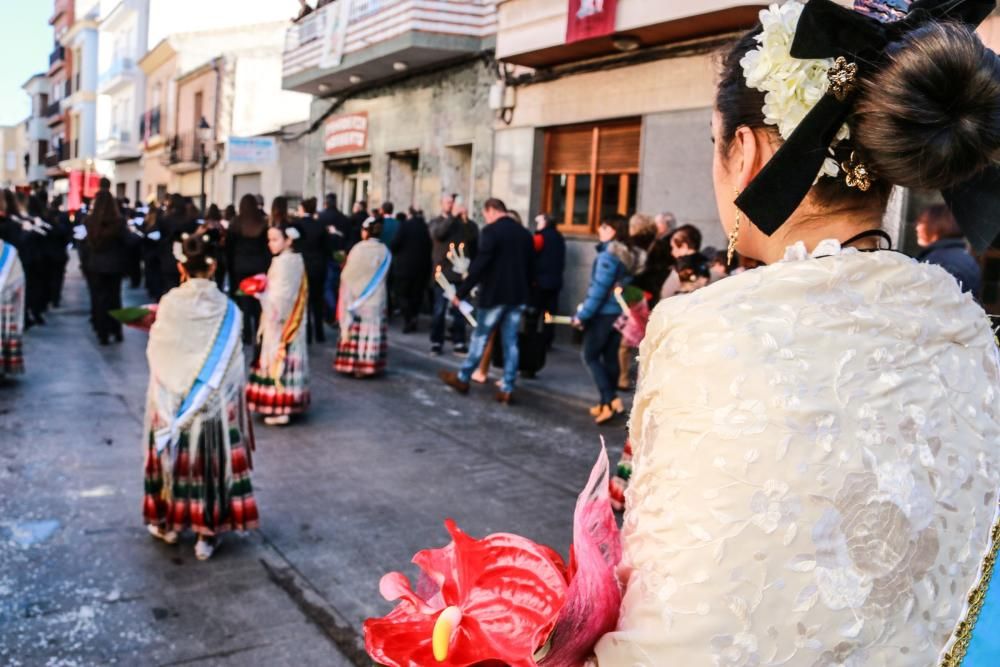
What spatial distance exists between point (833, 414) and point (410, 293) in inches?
490

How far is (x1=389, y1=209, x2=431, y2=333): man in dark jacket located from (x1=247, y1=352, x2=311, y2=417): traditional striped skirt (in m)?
5.73

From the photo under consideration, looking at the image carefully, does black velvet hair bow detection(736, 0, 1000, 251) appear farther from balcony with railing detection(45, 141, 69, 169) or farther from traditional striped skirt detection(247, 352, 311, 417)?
balcony with railing detection(45, 141, 69, 169)

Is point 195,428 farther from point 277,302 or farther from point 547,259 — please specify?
point 547,259

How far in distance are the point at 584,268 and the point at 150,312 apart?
8.62 metres

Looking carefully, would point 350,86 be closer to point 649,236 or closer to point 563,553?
point 649,236

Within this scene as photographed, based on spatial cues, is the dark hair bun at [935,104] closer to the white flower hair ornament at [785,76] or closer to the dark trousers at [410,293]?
the white flower hair ornament at [785,76]

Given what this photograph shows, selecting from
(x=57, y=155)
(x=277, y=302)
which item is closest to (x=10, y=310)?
(x=277, y=302)

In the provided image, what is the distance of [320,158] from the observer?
2156 centimetres

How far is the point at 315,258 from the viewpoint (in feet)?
38.8

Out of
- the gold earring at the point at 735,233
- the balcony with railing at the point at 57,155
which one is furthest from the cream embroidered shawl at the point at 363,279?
the balcony with railing at the point at 57,155

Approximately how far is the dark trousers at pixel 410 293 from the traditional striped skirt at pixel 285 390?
19.1 ft

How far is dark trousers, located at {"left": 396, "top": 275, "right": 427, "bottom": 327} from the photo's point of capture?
A: 43.4 ft

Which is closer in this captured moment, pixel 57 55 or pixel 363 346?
pixel 363 346

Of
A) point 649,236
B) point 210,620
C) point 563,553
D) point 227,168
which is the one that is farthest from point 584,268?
point 227,168
